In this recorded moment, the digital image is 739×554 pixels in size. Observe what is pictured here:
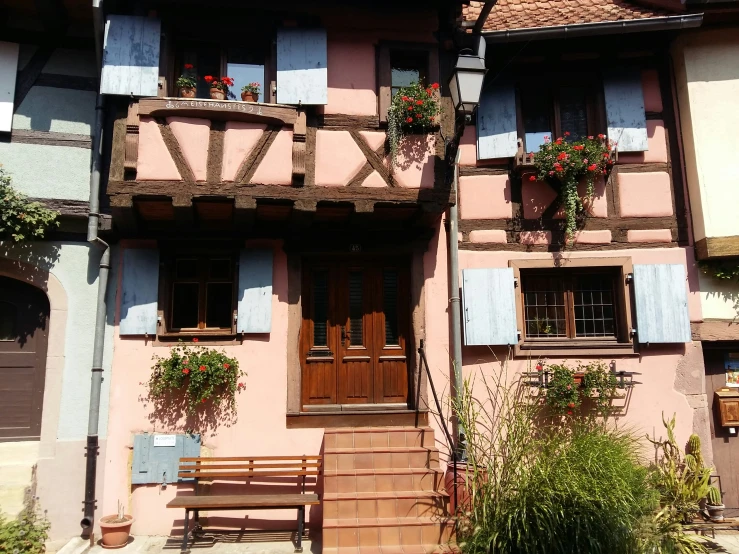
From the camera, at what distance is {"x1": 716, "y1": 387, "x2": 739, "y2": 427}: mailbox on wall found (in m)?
6.09

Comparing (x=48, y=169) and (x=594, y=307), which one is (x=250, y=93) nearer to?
(x=48, y=169)

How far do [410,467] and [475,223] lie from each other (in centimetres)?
286

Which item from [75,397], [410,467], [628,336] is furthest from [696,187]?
[75,397]

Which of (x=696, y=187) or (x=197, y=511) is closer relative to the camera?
(x=197, y=511)

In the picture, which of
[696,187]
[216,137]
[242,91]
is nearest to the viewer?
[216,137]

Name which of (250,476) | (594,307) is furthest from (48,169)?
(594,307)

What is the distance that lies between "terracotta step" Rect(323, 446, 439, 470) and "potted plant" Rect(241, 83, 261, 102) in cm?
381

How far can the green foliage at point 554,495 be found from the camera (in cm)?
441

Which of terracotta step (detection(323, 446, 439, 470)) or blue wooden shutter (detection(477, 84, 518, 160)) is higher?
blue wooden shutter (detection(477, 84, 518, 160))

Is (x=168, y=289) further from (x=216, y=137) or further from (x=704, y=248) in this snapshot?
(x=704, y=248)

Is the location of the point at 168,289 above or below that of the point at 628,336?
above

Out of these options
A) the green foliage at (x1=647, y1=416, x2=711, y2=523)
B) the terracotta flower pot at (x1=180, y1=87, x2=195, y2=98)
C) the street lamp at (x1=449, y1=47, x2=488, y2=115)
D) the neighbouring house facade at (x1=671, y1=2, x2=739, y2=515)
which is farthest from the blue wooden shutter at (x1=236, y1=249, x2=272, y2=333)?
the neighbouring house facade at (x1=671, y1=2, x2=739, y2=515)

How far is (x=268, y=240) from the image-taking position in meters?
6.22

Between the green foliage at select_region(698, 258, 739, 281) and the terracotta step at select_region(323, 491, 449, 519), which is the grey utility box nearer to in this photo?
the terracotta step at select_region(323, 491, 449, 519)
